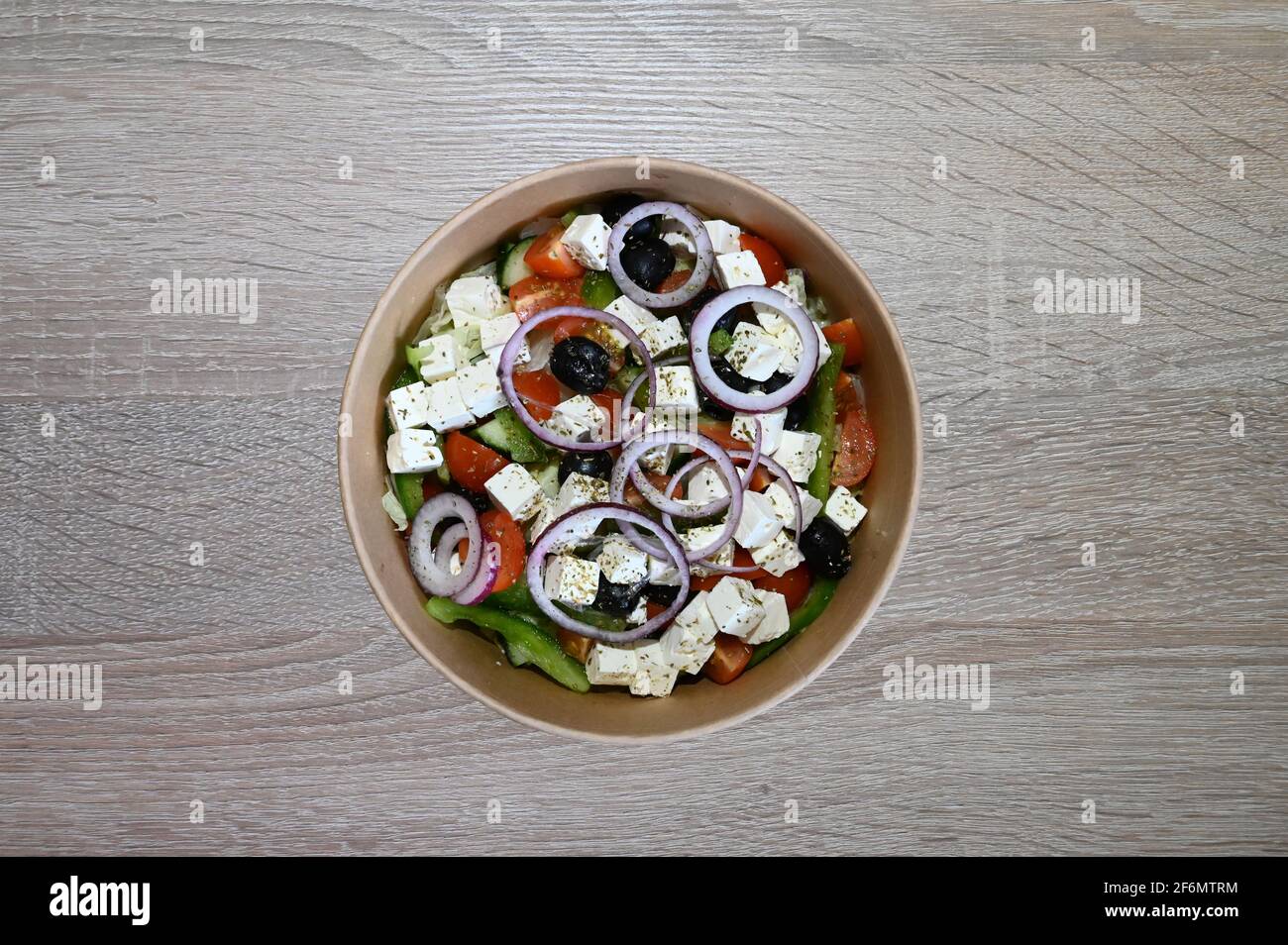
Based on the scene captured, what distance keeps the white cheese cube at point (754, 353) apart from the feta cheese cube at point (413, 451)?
626 millimetres

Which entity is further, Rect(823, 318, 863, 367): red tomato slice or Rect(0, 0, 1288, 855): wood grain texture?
Rect(0, 0, 1288, 855): wood grain texture

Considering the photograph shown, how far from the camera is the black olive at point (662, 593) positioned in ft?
6.90

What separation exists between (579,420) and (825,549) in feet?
1.86

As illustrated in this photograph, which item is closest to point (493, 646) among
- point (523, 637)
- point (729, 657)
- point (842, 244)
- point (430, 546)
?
point (523, 637)

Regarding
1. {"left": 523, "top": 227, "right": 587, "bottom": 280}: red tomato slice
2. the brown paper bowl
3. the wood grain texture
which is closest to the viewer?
the brown paper bowl

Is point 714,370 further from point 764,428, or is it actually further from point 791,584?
point 791,584

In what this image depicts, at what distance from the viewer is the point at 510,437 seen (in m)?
2.12

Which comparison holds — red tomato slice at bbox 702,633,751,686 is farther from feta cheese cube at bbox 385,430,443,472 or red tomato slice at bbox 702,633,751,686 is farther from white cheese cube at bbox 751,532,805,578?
feta cheese cube at bbox 385,430,443,472

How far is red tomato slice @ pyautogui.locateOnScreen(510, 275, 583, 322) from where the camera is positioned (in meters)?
2.12

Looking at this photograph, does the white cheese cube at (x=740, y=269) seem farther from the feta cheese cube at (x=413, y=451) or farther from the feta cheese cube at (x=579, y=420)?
the feta cheese cube at (x=413, y=451)

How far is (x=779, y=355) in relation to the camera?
2066 millimetres

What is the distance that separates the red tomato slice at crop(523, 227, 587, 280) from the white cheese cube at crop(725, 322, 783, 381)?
36 cm

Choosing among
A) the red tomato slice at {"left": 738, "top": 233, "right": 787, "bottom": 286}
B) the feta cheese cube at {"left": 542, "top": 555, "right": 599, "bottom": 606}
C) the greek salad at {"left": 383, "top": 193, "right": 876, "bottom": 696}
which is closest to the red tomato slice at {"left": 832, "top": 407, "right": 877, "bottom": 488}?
the greek salad at {"left": 383, "top": 193, "right": 876, "bottom": 696}

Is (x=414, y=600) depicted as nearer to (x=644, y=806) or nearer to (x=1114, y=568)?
(x=644, y=806)
